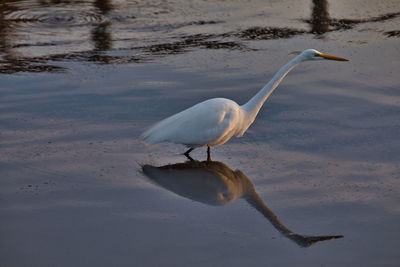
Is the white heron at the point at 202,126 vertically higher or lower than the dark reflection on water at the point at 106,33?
lower

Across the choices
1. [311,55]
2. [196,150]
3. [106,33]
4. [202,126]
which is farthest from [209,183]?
[106,33]

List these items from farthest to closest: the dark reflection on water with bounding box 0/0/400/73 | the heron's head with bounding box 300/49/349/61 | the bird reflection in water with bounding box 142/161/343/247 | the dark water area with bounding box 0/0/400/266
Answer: the dark reflection on water with bounding box 0/0/400/73 → the heron's head with bounding box 300/49/349/61 → the bird reflection in water with bounding box 142/161/343/247 → the dark water area with bounding box 0/0/400/266

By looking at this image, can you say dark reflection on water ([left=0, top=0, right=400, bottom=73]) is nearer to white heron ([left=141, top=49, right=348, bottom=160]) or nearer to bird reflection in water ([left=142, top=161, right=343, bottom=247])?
white heron ([left=141, top=49, right=348, bottom=160])

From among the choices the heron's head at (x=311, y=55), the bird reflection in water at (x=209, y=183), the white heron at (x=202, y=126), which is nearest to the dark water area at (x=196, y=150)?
the bird reflection in water at (x=209, y=183)

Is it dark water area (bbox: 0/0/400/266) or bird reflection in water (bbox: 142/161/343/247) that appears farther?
bird reflection in water (bbox: 142/161/343/247)

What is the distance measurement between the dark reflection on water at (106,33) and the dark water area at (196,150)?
39mm

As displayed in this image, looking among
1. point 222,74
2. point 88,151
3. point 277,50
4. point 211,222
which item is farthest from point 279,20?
point 211,222

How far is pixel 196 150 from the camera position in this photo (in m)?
5.82

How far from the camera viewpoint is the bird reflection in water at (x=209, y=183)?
4.56 meters

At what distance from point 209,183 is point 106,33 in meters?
4.83

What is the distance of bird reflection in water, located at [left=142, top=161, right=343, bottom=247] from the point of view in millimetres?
4562

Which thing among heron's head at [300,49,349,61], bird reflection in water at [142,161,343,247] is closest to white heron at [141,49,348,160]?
heron's head at [300,49,349,61]

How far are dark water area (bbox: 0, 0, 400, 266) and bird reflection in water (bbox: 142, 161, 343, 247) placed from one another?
2cm

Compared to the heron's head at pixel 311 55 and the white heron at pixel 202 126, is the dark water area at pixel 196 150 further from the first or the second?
the heron's head at pixel 311 55
